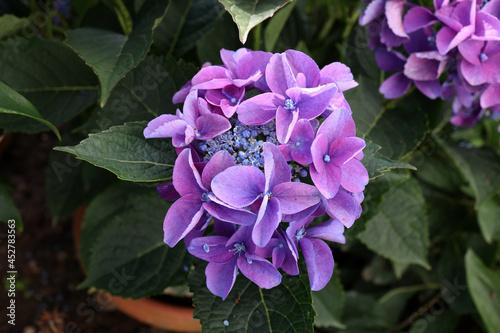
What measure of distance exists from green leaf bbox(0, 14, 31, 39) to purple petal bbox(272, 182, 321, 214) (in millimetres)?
589

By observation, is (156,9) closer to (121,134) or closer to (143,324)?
(121,134)

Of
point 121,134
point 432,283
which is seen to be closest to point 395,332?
point 432,283

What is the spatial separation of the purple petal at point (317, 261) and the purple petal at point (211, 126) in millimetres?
159

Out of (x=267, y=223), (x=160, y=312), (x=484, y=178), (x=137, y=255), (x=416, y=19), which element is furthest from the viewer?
(x=160, y=312)

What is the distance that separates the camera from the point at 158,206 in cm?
83

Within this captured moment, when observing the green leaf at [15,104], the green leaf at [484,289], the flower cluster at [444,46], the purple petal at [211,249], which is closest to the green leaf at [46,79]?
the green leaf at [15,104]

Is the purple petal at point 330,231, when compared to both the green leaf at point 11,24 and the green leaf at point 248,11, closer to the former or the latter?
the green leaf at point 248,11

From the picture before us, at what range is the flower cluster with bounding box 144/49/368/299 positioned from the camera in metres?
0.48

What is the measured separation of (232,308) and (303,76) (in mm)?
315

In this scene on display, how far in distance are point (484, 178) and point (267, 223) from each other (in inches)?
26.3

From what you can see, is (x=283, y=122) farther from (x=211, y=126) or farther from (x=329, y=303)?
(x=329, y=303)

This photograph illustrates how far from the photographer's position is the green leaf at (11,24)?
2.50 ft

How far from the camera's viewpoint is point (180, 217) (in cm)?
50

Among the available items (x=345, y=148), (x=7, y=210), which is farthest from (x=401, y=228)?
(x=7, y=210)
